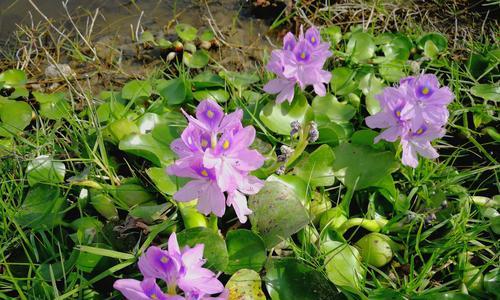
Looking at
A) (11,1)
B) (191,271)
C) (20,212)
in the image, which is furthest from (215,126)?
(11,1)

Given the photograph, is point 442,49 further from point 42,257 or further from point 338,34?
point 42,257

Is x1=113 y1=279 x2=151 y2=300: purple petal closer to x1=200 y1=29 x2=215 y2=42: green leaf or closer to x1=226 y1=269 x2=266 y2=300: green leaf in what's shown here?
x1=226 y1=269 x2=266 y2=300: green leaf

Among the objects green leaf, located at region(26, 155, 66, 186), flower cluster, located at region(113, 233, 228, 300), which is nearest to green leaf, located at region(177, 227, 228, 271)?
flower cluster, located at region(113, 233, 228, 300)

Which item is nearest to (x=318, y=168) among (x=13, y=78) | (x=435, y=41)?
(x=435, y=41)

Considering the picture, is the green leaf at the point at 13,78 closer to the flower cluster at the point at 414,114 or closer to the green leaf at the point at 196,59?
the green leaf at the point at 196,59

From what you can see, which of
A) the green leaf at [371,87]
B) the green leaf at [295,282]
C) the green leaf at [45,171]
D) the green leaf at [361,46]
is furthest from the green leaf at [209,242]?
the green leaf at [361,46]

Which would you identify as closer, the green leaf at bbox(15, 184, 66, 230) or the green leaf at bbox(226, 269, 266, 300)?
the green leaf at bbox(226, 269, 266, 300)
